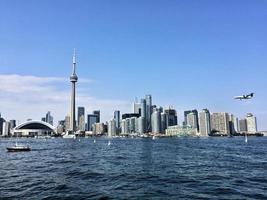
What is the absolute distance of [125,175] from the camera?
164ft

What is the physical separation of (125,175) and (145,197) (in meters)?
16.1

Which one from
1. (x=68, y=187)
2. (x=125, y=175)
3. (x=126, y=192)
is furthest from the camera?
(x=125, y=175)

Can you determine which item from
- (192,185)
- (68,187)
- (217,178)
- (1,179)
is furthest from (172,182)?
(1,179)

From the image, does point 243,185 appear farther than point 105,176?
No

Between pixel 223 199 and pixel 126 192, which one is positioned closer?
pixel 223 199

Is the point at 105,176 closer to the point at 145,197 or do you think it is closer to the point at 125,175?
the point at 125,175

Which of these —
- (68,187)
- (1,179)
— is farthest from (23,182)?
(68,187)

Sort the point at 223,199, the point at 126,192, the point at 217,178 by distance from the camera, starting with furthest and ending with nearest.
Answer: the point at 217,178 < the point at 126,192 < the point at 223,199

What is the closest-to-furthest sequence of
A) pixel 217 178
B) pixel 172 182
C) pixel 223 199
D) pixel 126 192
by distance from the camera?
pixel 223 199 → pixel 126 192 → pixel 172 182 → pixel 217 178

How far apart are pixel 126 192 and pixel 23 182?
54.6 ft

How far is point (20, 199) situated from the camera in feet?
112

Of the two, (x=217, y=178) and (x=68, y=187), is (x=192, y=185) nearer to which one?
(x=217, y=178)

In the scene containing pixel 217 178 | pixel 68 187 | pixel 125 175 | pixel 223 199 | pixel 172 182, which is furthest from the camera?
pixel 125 175

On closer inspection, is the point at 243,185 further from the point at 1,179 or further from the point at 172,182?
the point at 1,179
